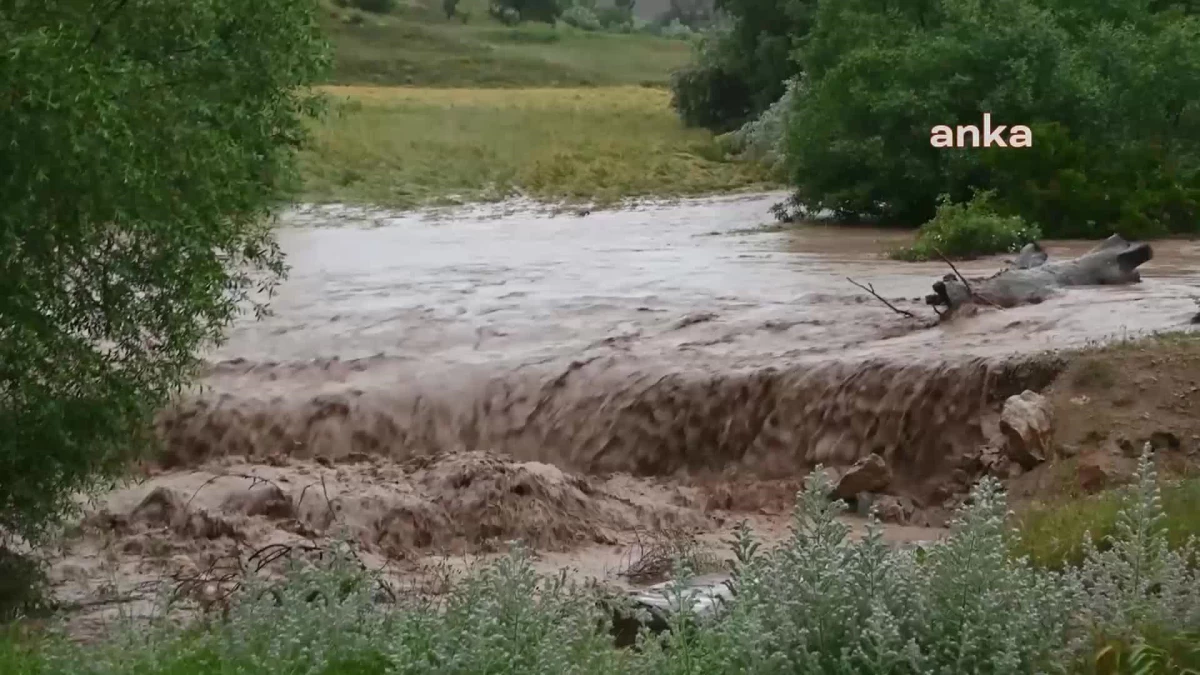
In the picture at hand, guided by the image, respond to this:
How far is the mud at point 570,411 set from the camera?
10.3 meters

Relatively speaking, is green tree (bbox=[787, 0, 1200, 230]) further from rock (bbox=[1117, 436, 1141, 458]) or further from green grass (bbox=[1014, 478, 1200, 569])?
green grass (bbox=[1014, 478, 1200, 569])

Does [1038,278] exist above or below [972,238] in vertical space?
above

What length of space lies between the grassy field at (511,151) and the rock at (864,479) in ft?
44.5

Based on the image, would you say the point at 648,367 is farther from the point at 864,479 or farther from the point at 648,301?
the point at 648,301

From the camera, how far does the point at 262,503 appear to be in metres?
10.6

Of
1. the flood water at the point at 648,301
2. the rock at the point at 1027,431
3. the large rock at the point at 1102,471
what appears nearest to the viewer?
the large rock at the point at 1102,471

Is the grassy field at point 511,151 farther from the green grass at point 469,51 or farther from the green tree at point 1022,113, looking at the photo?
the green tree at point 1022,113

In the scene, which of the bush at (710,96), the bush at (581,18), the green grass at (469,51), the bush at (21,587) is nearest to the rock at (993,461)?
the bush at (21,587)

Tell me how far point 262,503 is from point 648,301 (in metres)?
5.77

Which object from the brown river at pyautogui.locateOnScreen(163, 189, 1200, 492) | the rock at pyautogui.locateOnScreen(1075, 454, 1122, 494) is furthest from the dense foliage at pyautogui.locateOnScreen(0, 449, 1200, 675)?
the brown river at pyautogui.locateOnScreen(163, 189, 1200, 492)

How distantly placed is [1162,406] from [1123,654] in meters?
6.10

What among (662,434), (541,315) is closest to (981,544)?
(662,434)

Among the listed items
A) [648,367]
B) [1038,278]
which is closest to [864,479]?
[648,367]

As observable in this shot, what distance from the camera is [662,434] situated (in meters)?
12.0
